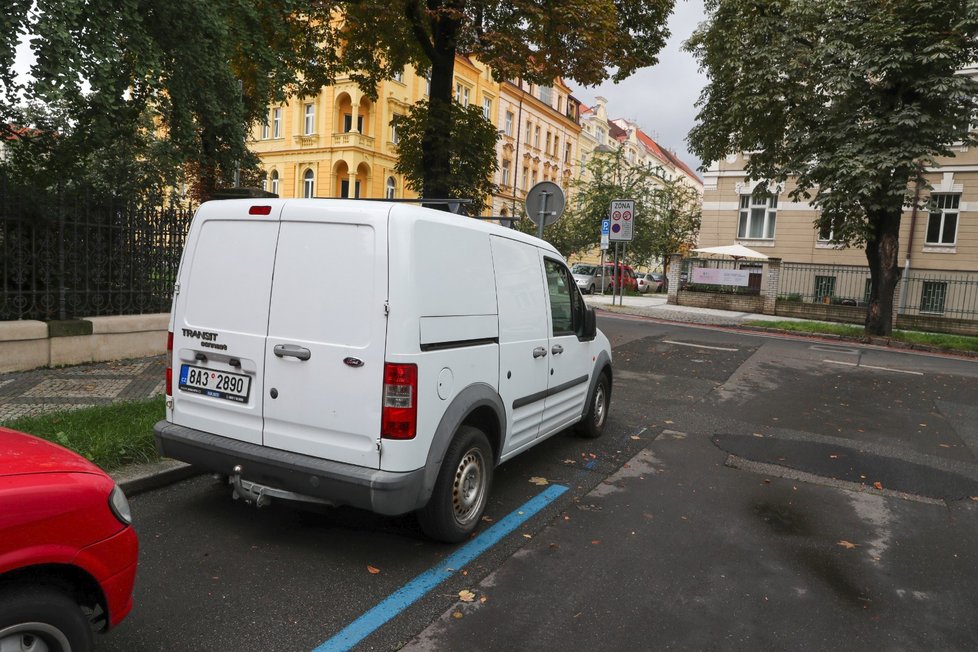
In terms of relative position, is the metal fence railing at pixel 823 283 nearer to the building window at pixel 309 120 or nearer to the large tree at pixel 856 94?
the large tree at pixel 856 94

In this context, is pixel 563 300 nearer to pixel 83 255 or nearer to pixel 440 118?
pixel 83 255

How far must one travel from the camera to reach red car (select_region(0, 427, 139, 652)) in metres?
2.04

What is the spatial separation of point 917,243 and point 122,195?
29300 millimetres

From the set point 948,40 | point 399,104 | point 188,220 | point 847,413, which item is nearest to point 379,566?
point 847,413

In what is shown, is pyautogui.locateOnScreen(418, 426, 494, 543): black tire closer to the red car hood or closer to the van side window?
the van side window

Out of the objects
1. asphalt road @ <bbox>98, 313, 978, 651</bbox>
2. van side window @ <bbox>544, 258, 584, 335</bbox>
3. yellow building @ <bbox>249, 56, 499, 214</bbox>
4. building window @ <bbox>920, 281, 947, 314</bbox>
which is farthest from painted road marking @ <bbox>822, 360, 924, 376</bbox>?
yellow building @ <bbox>249, 56, 499, 214</bbox>

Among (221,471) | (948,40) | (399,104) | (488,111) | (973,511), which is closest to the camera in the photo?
(221,471)

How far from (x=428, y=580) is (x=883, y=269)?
18.8 m

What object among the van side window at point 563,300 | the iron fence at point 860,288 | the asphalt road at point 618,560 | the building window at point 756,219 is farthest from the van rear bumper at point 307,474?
the building window at point 756,219

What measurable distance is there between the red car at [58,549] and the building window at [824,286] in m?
26.4

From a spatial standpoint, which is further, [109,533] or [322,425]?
[322,425]

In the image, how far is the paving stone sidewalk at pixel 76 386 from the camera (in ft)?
20.4

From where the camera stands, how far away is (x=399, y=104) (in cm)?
4009

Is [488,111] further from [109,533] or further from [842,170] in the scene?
[109,533]
